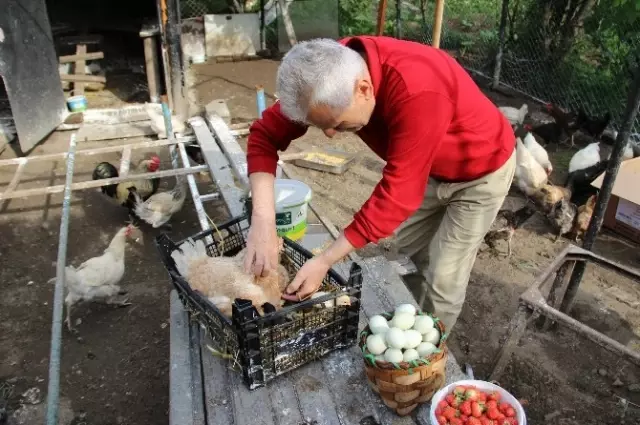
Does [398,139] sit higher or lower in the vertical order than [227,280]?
higher

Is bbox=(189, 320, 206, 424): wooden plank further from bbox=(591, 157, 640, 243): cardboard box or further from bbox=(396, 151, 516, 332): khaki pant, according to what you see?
bbox=(591, 157, 640, 243): cardboard box

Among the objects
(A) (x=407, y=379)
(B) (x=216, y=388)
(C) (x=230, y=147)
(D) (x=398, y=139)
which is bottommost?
(C) (x=230, y=147)

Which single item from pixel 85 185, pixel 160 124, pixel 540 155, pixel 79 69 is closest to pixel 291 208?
pixel 85 185

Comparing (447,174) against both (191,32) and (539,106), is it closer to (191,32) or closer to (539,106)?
(539,106)

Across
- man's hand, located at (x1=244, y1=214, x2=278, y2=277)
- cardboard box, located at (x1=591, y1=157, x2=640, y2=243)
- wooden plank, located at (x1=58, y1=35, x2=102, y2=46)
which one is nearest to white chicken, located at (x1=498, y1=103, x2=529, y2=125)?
cardboard box, located at (x1=591, y1=157, x2=640, y2=243)

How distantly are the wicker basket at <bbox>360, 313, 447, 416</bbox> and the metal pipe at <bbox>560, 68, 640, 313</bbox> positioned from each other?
1969 millimetres

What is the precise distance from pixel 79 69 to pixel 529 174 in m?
7.62

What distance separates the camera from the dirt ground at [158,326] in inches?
128

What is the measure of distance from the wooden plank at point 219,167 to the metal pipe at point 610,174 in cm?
243

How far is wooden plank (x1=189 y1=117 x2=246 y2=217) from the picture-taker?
159 inches

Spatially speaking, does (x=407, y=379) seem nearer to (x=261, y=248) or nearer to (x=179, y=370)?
(x=261, y=248)

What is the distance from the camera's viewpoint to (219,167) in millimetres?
4848

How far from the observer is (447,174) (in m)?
2.56

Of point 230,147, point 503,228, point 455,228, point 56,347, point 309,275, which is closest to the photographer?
point 309,275
